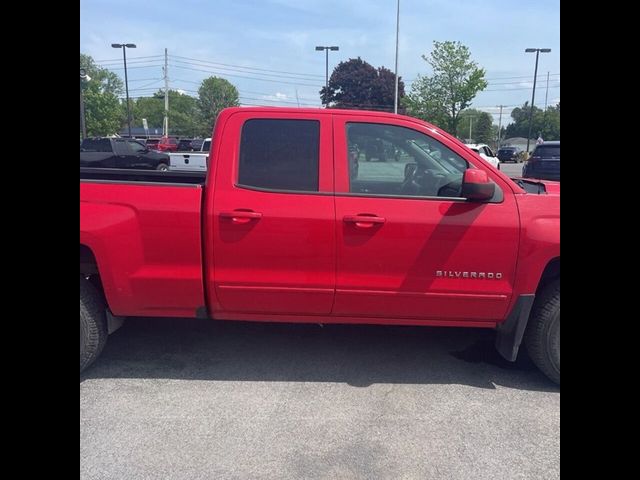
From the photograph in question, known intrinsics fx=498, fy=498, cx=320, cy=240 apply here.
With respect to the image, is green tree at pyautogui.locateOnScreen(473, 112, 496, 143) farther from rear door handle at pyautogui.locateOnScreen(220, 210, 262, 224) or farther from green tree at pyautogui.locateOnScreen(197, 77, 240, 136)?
rear door handle at pyautogui.locateOnScreen(220, 210, 262, 224)

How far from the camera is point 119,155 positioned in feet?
60.4

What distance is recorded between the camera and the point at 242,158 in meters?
3.50

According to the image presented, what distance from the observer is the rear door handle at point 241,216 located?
11.0ft

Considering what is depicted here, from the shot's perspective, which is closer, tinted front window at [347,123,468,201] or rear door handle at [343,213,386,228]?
rear door handle at [343,213,386,228]

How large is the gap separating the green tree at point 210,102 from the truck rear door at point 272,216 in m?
63.0

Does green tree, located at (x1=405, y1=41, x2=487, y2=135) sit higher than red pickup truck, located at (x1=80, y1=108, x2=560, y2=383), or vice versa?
green tree, located at (x1=405, y1=41, x2=487, y2=135)

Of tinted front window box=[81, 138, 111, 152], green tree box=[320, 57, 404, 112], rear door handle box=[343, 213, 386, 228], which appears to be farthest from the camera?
green tree box=[320, 57, 404, 112]

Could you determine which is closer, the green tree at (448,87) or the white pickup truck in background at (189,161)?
the white pickup truck in background at (189,161)

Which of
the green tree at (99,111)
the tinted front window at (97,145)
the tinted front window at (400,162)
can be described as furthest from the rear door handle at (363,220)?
the green tree at (99,111)

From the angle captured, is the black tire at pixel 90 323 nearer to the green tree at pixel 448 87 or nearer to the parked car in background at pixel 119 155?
the parked car in background at pixel 119 155

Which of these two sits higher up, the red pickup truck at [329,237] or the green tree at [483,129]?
the green tree at [483,129]

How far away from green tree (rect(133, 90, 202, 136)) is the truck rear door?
7039 centimetres

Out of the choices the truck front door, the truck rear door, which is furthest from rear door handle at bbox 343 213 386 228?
the truck rear door

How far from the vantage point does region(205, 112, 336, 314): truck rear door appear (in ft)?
11.0
